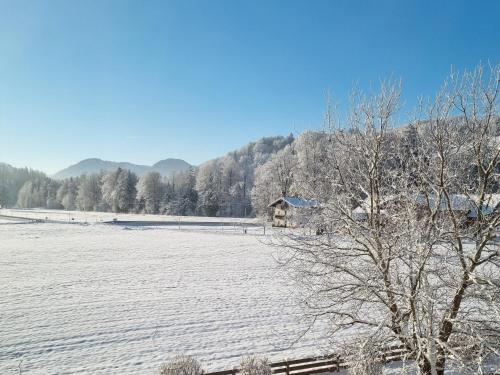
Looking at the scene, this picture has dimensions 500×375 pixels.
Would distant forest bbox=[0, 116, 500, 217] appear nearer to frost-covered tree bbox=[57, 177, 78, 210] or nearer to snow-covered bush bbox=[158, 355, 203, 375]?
frost-covered tree bbox=[57, 177, 78, 210]

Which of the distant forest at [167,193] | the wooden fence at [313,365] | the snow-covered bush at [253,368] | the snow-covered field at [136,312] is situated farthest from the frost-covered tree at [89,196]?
the snow-covered bush at [253,368]

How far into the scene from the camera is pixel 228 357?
12.1 metres

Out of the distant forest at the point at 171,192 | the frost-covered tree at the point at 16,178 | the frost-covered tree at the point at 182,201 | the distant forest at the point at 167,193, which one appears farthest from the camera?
the frost-covered tree at the point at 16,178

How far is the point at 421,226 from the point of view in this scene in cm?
728

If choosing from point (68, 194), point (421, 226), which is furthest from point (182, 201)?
point (421, 226)

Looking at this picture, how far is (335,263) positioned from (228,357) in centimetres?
673

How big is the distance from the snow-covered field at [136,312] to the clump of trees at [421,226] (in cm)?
276

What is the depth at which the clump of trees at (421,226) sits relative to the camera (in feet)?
22.9

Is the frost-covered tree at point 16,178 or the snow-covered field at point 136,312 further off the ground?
the frost-covered tree at point 16,178

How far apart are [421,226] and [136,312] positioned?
14.9m

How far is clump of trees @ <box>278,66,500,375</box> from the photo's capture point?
6984mm

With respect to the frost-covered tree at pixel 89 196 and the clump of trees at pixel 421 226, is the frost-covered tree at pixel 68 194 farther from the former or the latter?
the clump of trees at pixel 421 226

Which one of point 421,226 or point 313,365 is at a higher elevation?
point 421,226

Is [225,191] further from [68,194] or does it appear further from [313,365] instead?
[313,365]
